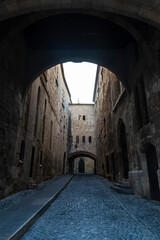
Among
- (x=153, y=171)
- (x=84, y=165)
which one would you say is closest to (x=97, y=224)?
(x=153, y=171)

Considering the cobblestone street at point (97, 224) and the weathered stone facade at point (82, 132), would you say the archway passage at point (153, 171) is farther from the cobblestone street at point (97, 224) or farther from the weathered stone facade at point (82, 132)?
the weathered stone facade at point (82, 132)

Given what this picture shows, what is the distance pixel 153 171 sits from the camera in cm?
542

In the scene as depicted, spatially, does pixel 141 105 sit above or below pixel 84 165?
above

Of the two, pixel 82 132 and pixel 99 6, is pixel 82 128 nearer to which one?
pixel 82 132

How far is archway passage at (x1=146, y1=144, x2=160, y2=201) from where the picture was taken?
5203mm

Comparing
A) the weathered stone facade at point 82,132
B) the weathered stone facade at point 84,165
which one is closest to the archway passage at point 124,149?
the weathered stone facade at point 82,132

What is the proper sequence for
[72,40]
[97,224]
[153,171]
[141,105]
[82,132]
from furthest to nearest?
[82,132]
[72,40]
[141,105]
[153,171]
[97,224]

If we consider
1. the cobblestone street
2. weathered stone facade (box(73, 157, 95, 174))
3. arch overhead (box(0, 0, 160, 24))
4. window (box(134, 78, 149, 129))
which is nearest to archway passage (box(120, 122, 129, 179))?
window (box(134, 78, 149, 129))

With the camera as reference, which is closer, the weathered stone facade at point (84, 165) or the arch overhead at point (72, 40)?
the arch overhead at point (72, 40)

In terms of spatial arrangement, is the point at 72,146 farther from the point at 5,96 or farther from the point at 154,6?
the point at 154,6

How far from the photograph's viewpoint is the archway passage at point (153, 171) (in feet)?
17.1

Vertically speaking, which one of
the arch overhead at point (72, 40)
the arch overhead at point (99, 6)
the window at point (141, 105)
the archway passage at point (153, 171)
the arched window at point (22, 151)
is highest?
the arch overhead at point (72, 40)

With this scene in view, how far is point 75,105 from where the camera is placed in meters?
27.0

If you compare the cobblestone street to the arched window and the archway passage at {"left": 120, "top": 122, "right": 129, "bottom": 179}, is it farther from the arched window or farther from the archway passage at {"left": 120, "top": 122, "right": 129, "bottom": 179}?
the archway passage at {"left": 120, "top": 122, "right": 129, "bottom": 179}
